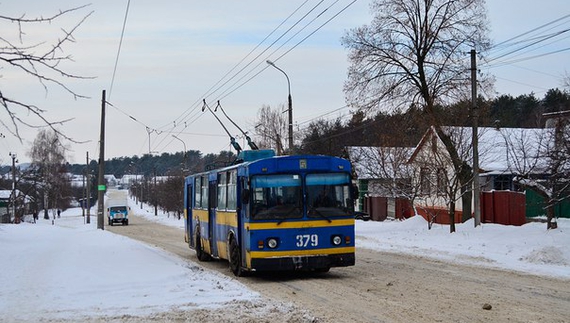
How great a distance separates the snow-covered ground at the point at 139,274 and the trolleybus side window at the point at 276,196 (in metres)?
1.70

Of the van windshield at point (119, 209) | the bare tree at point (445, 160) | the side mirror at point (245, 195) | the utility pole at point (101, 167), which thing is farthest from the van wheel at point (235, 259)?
the van windshield at point (119, 209)

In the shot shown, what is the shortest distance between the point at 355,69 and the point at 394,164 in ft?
23.2

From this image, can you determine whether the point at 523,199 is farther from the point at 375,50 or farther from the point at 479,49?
the point at 375,50

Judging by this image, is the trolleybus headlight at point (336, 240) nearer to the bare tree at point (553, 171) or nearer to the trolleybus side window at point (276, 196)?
the trolleybus side window at point (276, 196)

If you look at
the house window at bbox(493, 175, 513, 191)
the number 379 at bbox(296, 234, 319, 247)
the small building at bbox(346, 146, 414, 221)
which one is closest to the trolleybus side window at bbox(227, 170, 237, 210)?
the number 379 at bbox(296, 234, 319, 247)

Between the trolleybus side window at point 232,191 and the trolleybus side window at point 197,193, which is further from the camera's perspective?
the trolleybus side window at point 197,193

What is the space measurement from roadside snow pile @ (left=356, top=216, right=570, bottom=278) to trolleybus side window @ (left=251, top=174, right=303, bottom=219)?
5813mm

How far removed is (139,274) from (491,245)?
13225 mm

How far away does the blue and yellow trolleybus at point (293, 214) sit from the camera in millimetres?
15055

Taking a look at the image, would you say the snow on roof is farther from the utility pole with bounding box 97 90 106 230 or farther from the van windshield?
the van windshield

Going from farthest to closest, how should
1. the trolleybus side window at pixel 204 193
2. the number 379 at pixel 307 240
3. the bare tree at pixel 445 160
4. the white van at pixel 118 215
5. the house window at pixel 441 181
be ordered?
the white van at pixel 118 215
the house window at pixel 441 181
the bare tree at pixel 445 160
the trolleybus side window at pixel 204 193
the number 379 at pixel 307 240

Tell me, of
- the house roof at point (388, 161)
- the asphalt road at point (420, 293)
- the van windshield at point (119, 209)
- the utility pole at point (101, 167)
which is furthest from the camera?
the van windshield at point (119, 209)

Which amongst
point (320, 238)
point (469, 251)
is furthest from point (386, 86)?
point (320, 238)

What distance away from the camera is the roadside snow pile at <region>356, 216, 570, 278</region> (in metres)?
17.8
